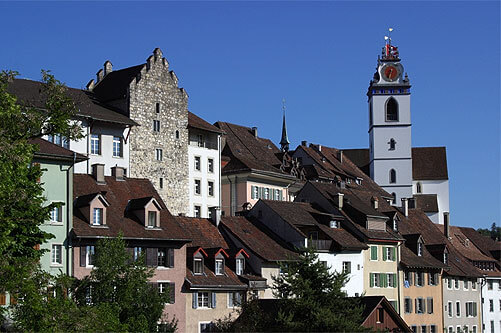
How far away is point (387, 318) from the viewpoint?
2277 inches

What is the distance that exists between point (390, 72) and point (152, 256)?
86.5 m

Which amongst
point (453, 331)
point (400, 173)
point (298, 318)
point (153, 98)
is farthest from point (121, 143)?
point (400, 173)

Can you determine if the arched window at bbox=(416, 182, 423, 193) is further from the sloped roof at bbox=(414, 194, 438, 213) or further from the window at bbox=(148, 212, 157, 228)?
the window at bbox=(148, 212, 157, 228)

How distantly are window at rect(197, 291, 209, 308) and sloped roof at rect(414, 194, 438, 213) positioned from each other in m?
74.3

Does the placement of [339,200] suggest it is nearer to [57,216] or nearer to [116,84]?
[116,84]

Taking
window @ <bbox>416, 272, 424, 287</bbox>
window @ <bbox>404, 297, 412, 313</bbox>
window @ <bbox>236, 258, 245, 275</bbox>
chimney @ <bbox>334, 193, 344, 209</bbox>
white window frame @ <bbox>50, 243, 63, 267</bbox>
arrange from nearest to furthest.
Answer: white window frame @ <bbox>50, 243, 63, 267</bbox> → window @ <bbox>236, 258, 245, 275</bbox> → window @ <bbox>404, 297, 412, 313</bbox> → chimney @ <bbox>334, 193, 344, 209</bbox> → window @ <bbox>416, 272, 424, 287</bbox>

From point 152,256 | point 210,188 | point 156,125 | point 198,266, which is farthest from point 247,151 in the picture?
point 152,256

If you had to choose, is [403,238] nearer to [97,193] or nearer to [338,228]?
[338,228]

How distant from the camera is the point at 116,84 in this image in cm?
7512

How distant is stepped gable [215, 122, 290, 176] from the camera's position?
86562mm

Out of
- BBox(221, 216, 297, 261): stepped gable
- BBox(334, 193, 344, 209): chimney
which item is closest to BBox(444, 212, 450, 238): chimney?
BBox(334, 193, 344, 209): chimney

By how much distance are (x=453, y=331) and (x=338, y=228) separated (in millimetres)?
17495

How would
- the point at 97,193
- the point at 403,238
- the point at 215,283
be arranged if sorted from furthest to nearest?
the point at 403,238 → the point at 215,283 → the point at 97,193

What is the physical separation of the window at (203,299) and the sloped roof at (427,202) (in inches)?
2924
